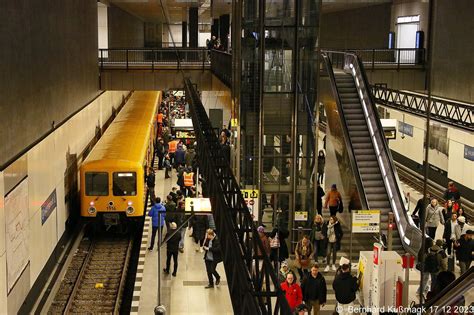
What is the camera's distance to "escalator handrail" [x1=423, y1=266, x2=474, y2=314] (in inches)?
306

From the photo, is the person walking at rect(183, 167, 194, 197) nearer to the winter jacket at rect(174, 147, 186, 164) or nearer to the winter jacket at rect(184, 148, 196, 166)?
the winter jacket at rect(184, 148, 196, 166)

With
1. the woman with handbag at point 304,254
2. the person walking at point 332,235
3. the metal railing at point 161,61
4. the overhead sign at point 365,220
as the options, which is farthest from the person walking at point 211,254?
the metal railing at point 161,61

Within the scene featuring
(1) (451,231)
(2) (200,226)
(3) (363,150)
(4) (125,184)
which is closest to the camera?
(1) (451,231)

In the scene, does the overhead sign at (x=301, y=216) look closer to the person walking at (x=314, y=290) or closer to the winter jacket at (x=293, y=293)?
the person walking at (x=314, y=290)

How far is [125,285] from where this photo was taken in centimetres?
1670

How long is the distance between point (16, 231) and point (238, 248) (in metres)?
6.52

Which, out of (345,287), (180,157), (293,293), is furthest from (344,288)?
(180,157)

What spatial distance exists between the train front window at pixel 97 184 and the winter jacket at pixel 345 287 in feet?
31.3

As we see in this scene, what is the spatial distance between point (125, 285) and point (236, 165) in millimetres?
3945

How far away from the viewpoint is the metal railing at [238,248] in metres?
6.02

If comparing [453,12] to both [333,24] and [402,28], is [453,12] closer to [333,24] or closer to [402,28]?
[402,28]

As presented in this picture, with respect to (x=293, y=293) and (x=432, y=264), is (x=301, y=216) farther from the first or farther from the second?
(x=293, y=293)

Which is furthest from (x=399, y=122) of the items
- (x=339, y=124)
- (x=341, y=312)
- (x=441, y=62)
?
(x=341, y=312)

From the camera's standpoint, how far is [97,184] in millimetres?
19891
